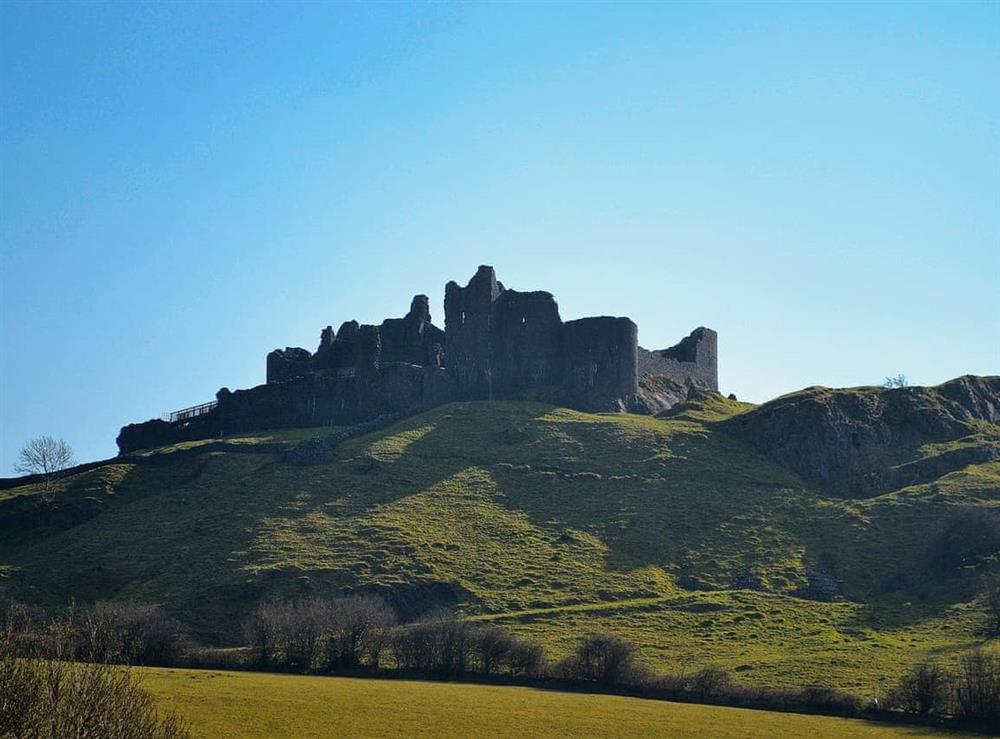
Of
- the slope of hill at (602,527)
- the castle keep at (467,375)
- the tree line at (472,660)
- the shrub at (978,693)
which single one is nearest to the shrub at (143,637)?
the tree line at (472,660)

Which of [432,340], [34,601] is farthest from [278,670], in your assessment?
[432,340]

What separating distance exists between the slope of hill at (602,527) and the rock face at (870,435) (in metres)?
0.23

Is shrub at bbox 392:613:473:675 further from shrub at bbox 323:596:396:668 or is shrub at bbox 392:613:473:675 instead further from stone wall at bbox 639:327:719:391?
stone wall at bbox 639:327:719:391

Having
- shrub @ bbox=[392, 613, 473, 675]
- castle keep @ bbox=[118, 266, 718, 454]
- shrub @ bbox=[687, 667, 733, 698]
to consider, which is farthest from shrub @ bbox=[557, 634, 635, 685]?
castle keep @ bbox=[118, 266, 718, 454]

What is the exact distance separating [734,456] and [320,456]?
32.1 m

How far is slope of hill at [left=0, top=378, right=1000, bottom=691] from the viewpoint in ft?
236

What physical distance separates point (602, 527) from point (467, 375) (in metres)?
28.5

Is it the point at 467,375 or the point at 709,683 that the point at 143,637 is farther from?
the point at 467,375

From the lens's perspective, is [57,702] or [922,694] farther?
[922,694]

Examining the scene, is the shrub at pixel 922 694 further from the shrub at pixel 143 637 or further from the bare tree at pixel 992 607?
the shrub at pixel 143 637

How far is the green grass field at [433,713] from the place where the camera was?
4428 cm

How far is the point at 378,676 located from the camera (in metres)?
59.0

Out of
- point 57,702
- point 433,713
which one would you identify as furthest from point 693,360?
point 57,702

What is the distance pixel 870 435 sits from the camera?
10356cm
